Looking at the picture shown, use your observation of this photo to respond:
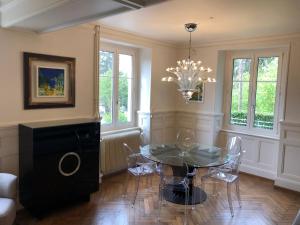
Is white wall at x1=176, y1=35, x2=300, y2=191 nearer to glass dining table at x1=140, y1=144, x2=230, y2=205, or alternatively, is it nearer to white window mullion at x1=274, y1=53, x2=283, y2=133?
white window mullion at x1=274, y1=53, x2=283, y2=133

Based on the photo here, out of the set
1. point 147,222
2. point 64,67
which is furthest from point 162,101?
point 147,222

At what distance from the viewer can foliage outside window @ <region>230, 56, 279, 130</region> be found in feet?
14.9

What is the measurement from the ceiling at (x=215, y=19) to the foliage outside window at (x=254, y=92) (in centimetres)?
57

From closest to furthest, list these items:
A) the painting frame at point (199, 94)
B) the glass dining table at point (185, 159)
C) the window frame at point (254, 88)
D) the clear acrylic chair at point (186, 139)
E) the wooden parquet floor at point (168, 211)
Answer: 1. the wooden parquet floor at point (168, 211)
2. the glass dining table at point (185, 159)
3. the clear acrylic chair at point (186, 139)
4. the window frame at point (254, 88)
5. the painting frame at point (199, 94)

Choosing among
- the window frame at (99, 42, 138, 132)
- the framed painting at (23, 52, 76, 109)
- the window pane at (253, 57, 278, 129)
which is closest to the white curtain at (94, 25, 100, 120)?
the framed painting at (23, 52, 76, 109)

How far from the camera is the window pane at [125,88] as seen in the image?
4773mm

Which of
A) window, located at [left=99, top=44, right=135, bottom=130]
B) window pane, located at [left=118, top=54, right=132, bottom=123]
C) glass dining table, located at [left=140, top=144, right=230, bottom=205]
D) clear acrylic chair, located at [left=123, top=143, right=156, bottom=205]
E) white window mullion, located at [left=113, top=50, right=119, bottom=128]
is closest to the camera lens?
glass dining table, located at [left=140, top=144, right=230, bottom=205]

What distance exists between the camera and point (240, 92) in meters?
4.93

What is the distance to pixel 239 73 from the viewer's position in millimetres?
4934

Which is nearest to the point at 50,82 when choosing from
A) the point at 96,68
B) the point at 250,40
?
the point at 96,68

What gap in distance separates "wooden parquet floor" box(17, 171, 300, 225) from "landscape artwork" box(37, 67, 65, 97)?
1.52m

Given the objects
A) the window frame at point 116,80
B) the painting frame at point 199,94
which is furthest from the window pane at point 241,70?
the window frame at point 116,80

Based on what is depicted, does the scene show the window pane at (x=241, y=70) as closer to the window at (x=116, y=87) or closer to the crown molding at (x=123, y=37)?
the crown molding at (x=123, y=37)

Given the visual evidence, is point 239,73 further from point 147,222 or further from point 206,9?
point 147,222
